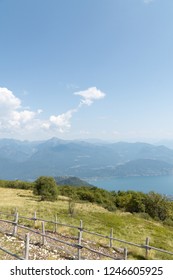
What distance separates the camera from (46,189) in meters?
50.2

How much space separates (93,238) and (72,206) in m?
15.3

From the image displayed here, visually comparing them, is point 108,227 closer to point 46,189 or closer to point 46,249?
point 46,249

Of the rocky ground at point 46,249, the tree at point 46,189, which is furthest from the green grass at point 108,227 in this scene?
the tree at point 46,189

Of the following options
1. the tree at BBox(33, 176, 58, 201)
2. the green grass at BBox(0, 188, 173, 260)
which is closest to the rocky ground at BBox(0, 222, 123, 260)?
the green grass at BBox(0, 188, 173, 260)

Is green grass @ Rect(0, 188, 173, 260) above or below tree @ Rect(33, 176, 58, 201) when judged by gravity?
below

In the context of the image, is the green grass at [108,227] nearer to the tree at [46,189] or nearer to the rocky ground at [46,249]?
the rocky ground at [46,249]

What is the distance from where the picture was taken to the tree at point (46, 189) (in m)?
48.9

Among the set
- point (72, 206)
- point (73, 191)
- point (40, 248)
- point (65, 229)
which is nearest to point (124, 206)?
point (73, 191)

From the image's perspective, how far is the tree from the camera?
160 ft

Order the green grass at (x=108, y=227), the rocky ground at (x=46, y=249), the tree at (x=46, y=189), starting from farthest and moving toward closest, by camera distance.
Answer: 1. the tree at (x=46, y=189)
2. the green grass at (x=108, y=227)
3. the rocky ground at (x=46, y=249)

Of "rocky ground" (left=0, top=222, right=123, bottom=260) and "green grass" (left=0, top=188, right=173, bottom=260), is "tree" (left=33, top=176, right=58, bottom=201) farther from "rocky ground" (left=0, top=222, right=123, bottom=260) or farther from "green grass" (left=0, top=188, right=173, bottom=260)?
"rocky ground" (left=0, top=222, right=123, bottom=260)

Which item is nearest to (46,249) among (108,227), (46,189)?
(108,227)

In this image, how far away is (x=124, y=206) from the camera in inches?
2527
